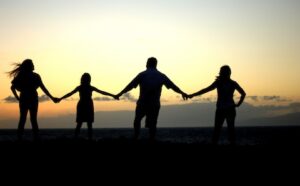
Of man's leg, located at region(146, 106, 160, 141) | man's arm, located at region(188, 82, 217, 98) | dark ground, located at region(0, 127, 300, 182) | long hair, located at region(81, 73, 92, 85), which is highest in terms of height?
long hair, located at region(81, 73, 92, 85)

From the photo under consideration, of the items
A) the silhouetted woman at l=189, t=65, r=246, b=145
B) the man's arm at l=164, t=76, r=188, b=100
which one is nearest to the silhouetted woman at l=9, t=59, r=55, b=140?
the man's arm at l=164, t=76, r=188, b=100

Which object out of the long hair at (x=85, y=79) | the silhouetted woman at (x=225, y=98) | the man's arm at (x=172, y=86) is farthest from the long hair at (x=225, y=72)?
the long hair at (x=85, y=79)

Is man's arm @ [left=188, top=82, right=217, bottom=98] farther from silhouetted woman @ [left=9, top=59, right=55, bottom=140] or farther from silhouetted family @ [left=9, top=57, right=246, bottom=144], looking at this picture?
silhouetted woman @ [left=9, top=59, right=55, bottom=140]

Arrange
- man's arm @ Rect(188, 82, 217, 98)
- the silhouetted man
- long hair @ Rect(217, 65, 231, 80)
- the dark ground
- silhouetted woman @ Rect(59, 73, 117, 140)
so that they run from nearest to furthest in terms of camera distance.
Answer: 1. the dark ground
2. the silhouetted man
3. long hair @ Rect(217, 65, 231, 80)
4. man's arm @ Rect(188, 82, 217, 98)
5. silhouetted woman @ Rect(59, 73, 117, 140)

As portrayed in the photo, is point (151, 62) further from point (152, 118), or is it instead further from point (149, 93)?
point (152, 118)

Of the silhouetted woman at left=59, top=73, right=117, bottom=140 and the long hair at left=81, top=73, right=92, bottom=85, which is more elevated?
the long hair at left=81, top=73, right=92, bottom=85

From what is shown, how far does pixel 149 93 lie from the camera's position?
12.9m


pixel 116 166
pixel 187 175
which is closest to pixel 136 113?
pixel 116 166

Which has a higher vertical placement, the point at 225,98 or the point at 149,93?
the point at 149,93

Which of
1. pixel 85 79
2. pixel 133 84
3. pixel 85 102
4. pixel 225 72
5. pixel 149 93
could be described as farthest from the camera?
pixel 85 102

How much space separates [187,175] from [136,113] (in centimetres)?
470

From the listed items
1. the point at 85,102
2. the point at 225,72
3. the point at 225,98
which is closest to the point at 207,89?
the point at 225,98

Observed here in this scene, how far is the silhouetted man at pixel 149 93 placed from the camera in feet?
42.3

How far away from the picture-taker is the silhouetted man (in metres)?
12.9
